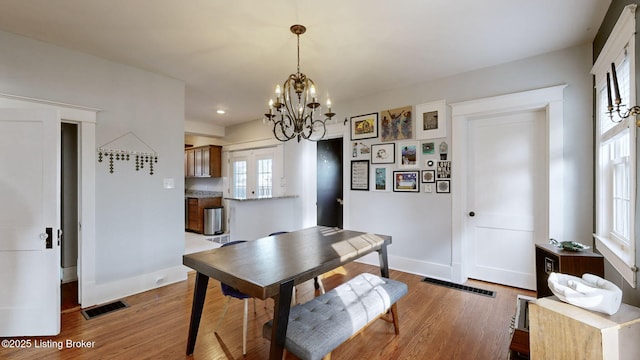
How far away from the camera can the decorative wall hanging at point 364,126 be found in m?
3.99

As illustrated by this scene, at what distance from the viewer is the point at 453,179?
11.1 ft

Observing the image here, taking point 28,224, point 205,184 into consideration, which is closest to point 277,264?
point 28,224

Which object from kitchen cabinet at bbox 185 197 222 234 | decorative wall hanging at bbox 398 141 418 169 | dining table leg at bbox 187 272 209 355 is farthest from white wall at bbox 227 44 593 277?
kitchen cabinet at bbox 185 197 222 234

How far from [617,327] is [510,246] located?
231cm

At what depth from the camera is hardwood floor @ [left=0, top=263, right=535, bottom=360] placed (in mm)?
2018

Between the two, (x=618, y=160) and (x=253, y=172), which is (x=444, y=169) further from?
(x=253, y=172)

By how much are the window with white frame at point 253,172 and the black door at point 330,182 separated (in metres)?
1.07

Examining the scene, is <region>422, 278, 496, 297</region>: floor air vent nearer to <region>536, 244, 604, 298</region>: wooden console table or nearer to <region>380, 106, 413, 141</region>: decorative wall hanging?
<region>536, 244, 604, 298</region>: wooden console table

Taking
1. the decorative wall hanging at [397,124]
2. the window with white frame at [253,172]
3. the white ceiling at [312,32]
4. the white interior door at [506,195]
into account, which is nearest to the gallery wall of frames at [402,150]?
the decorative wall hanging at [397,124]

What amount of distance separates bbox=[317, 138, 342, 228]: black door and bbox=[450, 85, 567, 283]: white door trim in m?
1.75

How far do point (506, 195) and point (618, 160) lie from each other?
1172mm

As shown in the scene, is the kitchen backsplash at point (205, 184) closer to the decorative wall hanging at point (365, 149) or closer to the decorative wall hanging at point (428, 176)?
the decorative wall hanging at point (365, 149)

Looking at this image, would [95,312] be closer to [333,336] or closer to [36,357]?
[36,357]

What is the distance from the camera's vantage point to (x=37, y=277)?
88.7 inches
